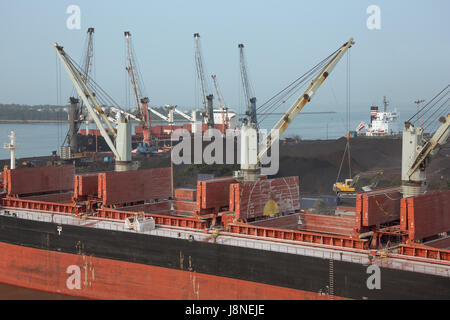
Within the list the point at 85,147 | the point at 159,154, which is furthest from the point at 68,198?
the point at 85,147

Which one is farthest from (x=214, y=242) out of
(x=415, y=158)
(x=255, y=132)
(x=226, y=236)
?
(x=415, y=158)

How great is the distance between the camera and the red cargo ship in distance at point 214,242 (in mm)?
22672

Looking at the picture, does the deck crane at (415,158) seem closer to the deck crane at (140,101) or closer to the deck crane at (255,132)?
the deck crane at (255,132)

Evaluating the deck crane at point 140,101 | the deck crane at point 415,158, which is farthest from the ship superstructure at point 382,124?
the deck crane at point 415,158

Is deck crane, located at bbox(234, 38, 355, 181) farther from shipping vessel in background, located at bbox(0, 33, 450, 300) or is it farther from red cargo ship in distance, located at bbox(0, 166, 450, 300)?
red cargo ship in distance, located at bbox(0, 166, 450, 300)

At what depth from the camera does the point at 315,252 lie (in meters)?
24.3

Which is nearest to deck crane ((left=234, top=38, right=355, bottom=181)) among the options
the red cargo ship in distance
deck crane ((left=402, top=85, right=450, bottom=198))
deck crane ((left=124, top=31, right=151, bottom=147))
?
the red cargo ship in distance

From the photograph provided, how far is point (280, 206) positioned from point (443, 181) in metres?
35.9

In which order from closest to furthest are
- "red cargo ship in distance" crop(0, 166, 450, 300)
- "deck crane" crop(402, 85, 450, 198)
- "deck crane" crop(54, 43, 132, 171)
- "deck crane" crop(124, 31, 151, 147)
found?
"red cargo ship in distance" crop(0, 166, 450, 300), "deck crane" crop(402, 85, 450, 198), "deck crane" crop(54, 43, 132, 171), "deck crane" crop(124, 31, 151, 147)

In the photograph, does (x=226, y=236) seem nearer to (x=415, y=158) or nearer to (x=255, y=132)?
(x=255, y=132)

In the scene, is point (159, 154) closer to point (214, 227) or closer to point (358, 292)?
point (214, 227)

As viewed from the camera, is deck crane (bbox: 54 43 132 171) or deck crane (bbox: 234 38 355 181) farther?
deck crane (bbox: 54 43 132 171)

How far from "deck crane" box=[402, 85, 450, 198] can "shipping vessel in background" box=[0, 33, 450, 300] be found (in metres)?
0.05

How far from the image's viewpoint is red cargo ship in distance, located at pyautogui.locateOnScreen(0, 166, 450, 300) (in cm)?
2267
